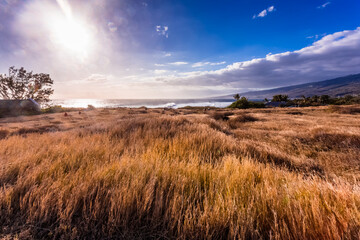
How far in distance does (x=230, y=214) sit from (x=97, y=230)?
122cm

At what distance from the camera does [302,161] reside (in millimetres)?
3494

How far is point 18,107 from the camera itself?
21984 millimetres

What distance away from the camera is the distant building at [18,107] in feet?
69.4

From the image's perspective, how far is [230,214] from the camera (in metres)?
1.34

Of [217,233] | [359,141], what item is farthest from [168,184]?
[359,141]

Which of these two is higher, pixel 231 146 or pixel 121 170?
pixel 121 170

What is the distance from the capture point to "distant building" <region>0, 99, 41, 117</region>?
21.1m

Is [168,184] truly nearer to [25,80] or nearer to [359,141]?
[359,141]

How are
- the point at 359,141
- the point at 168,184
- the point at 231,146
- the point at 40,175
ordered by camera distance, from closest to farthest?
the point at 168,184 < the point at 40,175 < the point at 231,146 < the point at 359,141

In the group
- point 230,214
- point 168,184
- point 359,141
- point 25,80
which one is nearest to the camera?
point 230,214

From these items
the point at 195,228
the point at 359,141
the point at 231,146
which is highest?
the point at 195,228

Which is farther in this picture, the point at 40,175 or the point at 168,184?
the point at 40,175

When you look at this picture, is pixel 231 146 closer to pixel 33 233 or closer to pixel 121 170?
pixel 121 170

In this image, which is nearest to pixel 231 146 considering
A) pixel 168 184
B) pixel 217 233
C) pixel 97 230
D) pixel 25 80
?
pixel 168 184
